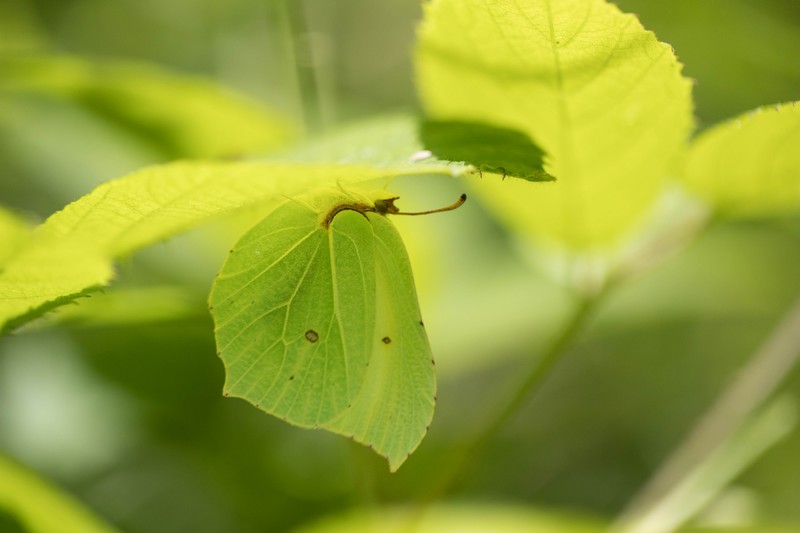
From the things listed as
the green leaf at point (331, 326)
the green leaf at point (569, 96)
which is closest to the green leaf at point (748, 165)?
the green leaf at point (569, 96)

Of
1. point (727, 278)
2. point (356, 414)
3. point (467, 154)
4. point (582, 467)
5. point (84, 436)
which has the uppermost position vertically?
point (467, 154)

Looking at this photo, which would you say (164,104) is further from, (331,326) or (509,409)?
(509,409)

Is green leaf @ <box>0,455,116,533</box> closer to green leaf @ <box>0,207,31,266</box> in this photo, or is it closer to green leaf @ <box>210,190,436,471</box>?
green leaf @ <box>210,190,436,471</box>

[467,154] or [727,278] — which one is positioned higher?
[467,154]

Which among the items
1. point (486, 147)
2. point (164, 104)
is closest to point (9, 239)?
point (486, 147)

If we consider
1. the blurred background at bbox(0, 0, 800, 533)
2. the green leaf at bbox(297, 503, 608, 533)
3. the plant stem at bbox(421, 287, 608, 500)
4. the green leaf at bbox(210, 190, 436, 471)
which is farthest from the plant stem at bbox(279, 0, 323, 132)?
the green leaf at bbox(297, 503, 608, 533)

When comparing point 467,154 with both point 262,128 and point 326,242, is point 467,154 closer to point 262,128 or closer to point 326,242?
point 326,242

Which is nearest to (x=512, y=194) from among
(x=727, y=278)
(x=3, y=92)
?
(x=3, y=92)

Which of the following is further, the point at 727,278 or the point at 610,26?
the point at 727,278
